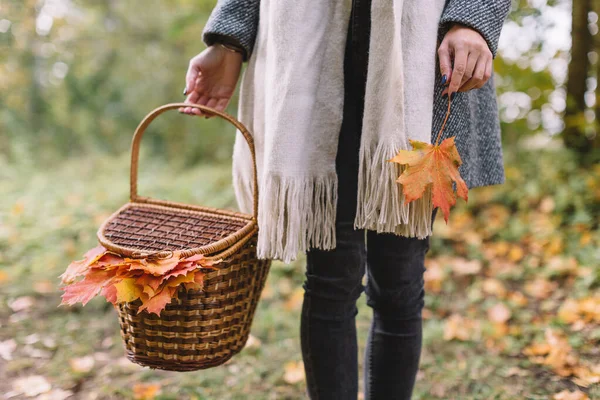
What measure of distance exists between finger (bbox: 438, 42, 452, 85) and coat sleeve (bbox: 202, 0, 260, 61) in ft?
1.47

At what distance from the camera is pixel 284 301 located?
2.42 metres

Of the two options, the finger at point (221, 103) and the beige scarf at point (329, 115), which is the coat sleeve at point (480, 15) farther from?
the finger at point (221, 103)

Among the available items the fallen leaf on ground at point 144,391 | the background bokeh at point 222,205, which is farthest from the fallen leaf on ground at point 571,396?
the fallen leaf on ground at point 144,391

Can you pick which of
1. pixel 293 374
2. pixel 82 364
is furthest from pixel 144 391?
pixel 293 374

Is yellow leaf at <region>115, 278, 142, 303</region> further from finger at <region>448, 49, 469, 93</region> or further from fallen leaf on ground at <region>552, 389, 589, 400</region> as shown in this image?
fallen leaf on ground at <region>552, 389, 589, 400</region>

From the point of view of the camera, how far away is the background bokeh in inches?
68.7

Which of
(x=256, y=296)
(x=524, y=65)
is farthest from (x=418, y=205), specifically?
(x=524, y=65)

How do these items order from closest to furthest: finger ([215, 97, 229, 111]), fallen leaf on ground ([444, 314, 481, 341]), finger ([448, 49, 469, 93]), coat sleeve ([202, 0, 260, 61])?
finger ([448, 49, 469, 93]), coat sleeve ([202, 0, 260, 61]), finger ([215, 97, 229, 111]), fallen leaf on ground ([444, 314, 481, 341])

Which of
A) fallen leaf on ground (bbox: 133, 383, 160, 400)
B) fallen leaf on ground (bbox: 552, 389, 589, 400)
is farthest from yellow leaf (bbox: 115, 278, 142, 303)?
fallen leaf on ground (bbox: 552, 389, 589, 400)

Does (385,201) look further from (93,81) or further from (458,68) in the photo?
(93,81)

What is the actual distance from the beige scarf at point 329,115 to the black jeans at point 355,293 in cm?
4

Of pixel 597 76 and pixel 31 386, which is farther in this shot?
pixel 597 76

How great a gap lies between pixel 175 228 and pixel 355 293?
442 mm

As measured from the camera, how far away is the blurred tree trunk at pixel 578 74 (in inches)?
119
